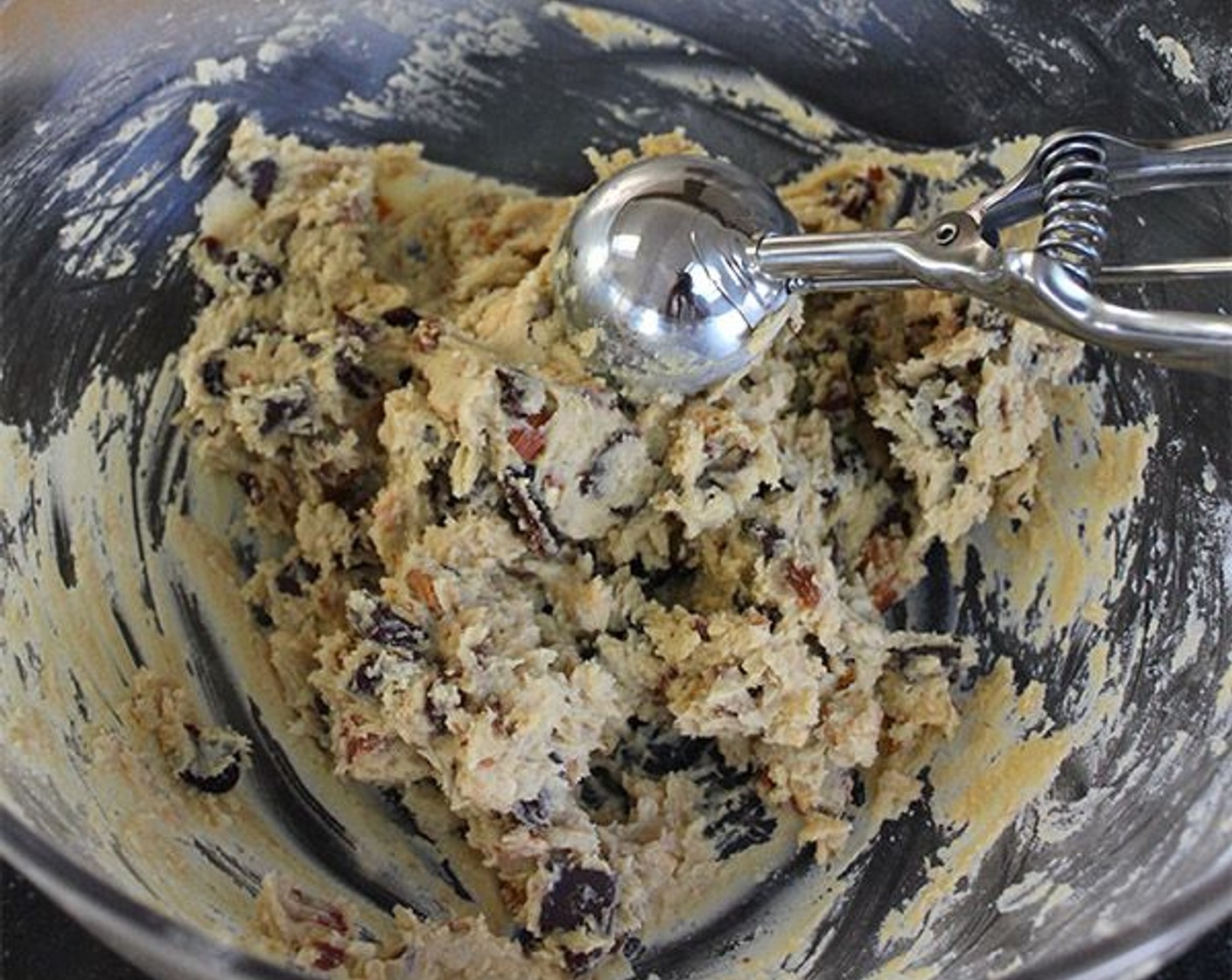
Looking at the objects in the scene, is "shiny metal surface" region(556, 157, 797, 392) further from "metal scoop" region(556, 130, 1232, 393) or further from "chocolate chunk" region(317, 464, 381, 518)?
"chocolate chunk" region(317, 464, 381, 518)

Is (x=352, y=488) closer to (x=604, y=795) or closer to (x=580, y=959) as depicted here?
(x=604, y=795)

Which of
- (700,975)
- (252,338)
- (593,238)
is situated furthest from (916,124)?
(700,975)

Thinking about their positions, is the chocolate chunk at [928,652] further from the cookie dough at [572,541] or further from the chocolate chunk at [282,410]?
the chocolate chunk at [282,410]

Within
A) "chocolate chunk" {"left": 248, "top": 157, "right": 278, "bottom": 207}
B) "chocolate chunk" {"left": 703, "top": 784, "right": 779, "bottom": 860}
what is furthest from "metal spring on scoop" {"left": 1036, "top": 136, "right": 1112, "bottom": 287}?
"chocolate chunk" {"left": 248, "top": 157, "right": 278, "bottom": 207}

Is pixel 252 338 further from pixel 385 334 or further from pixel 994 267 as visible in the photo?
pixel 994 267

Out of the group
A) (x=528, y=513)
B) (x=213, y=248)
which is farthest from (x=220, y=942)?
(x=213, y=248)

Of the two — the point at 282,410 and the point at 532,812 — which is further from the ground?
the point at 282,410

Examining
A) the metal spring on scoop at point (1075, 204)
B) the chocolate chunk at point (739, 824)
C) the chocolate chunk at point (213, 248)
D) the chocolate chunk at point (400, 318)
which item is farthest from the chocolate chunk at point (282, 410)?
the metal spring on scoop at point (1075, 204)
